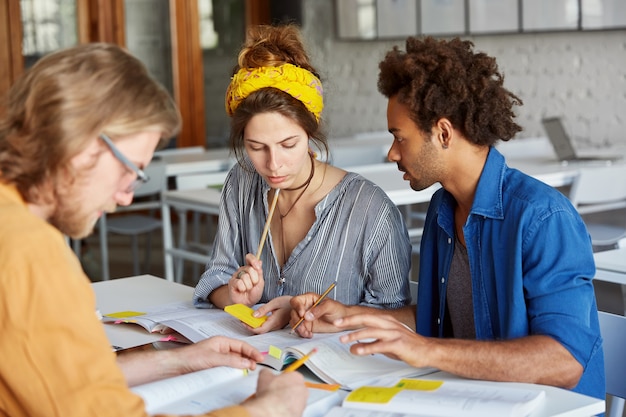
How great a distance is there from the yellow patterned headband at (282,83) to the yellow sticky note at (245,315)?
502 millimetres

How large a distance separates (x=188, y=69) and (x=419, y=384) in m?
6.54

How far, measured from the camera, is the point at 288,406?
1.30m

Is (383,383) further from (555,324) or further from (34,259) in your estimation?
(34,259)

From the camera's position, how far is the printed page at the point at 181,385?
1412 mm

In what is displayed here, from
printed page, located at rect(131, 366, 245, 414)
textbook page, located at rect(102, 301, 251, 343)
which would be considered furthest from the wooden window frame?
printed page, located at rect(131, 366, 245, 414)

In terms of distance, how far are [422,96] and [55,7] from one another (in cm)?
602

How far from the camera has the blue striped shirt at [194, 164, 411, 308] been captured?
2.12 m

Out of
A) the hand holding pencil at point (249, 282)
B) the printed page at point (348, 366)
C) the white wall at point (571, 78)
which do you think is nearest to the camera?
the printed page at point (348, 366)

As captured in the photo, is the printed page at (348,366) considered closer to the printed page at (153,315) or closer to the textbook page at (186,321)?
the textbook page at (186,321)

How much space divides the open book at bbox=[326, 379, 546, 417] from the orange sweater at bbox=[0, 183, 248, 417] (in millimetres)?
412

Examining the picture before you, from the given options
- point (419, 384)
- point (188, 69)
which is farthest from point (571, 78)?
point (419, 384)

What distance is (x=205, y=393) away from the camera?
146 cm

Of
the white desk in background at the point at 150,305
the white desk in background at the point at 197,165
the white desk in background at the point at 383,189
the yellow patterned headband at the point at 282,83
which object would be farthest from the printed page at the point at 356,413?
the white desk in background at the point at 197,165

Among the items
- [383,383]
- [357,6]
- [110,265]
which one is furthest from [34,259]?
[357,6]
